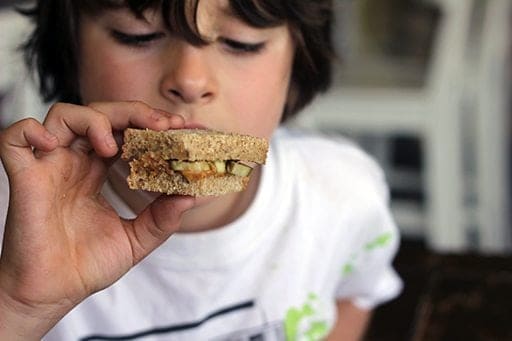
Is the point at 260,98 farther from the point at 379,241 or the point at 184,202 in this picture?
the point at 379,241

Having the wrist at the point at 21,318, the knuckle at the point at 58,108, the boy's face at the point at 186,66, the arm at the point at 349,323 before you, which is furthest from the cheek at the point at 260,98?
the arm at the point at 349,323

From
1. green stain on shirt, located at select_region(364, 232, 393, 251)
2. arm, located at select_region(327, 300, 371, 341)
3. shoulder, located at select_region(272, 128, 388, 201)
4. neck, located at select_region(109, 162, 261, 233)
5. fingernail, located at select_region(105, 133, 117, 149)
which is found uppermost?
fingernail, located at select_region(105, 133, 117, 149)

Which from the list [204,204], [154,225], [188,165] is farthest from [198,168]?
[204,204]

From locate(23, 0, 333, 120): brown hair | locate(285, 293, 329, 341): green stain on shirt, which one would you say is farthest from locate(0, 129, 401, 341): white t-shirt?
locate(23, 0, 333, 120): brown hair

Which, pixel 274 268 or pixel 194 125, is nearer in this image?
pixel 194 125

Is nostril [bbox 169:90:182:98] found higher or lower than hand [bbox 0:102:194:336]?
higher

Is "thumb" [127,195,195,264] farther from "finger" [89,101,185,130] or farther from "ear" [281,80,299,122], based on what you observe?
"ear" [281,80,299,122]
